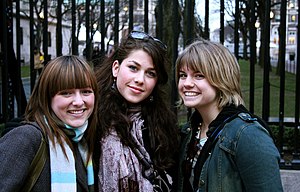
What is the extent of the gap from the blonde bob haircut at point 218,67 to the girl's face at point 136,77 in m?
0.33

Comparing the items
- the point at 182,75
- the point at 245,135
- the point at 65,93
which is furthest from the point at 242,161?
the point at 65,93

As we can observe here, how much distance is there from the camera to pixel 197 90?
2.41 metres

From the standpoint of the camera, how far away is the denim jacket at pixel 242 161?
6.78 ft

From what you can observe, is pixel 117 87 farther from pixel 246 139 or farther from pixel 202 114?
pixel 246 139

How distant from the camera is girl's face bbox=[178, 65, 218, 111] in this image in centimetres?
239

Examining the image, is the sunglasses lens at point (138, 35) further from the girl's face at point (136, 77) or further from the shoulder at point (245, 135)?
the shoulder at point (245, 135)

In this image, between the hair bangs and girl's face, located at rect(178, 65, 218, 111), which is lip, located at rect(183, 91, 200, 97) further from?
the hair bangs

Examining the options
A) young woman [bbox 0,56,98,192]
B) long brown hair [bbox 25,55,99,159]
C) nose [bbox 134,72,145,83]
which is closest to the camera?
young woman [bbox 0,56,98,192]

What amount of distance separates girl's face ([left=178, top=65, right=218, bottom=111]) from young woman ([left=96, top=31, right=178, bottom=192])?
0.32 meters

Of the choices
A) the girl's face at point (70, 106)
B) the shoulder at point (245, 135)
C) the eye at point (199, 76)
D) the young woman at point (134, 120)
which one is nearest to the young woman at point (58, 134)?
the girl's face at point (70, 106)

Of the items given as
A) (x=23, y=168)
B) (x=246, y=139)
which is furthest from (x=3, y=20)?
(x=246, y=139)

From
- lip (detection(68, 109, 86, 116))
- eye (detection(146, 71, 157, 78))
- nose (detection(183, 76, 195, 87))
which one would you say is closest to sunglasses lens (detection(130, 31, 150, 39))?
eye (detection(146, 71, 157, 78))

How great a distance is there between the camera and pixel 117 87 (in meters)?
2.77

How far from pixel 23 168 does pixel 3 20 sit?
3.05 m
